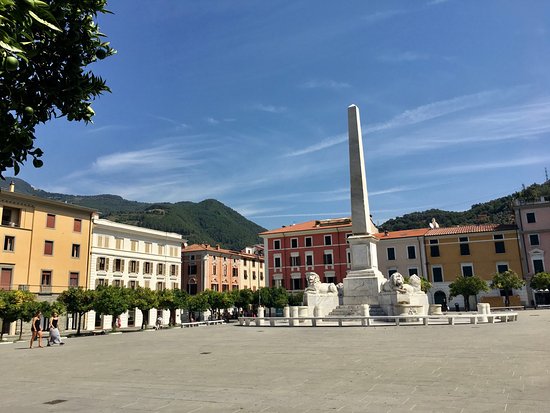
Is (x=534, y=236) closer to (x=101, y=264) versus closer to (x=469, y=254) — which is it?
(x=469, y=254)

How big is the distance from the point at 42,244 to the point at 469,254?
4897 cm

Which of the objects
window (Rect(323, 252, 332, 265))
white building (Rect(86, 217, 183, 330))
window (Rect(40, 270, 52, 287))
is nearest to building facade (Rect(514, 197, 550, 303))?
window (Rect(323, 252, 332, 265))

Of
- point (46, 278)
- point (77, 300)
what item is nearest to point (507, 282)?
point (77, 300)

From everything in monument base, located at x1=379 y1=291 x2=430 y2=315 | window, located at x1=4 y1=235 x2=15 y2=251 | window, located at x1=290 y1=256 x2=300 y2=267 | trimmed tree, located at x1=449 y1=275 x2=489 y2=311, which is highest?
window, located at x1=4 y1=235 x2=15 y2=251

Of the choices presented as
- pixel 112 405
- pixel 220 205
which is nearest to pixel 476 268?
pixel 112 405

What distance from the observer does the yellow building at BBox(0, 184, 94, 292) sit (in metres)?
39.4

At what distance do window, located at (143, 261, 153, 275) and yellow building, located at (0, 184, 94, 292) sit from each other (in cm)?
870

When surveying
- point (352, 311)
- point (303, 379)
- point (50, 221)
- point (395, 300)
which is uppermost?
point (50, 221)

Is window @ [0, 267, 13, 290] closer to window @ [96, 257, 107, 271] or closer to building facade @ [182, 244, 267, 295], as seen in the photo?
window @ [96, 257, 107, 271]

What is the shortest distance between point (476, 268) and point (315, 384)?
172 feet

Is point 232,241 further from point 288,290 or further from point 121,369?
point 121,369

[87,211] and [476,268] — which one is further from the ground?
[87,211]

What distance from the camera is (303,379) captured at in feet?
27.9

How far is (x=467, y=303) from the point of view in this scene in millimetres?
47750
